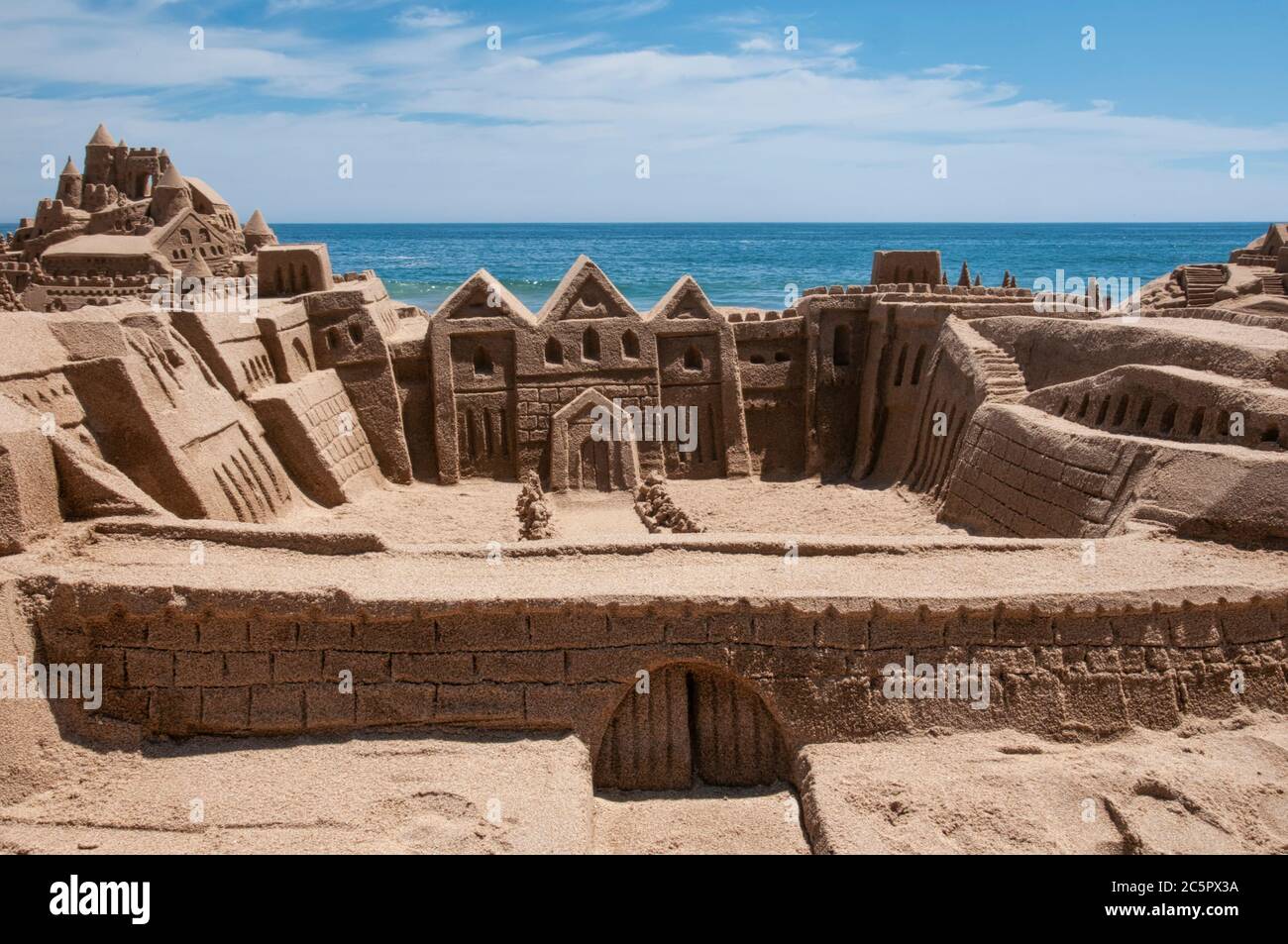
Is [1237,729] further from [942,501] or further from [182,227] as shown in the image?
[182,227]

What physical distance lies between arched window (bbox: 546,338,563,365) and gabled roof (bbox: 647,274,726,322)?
1.66 meters

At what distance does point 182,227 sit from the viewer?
32062 mm

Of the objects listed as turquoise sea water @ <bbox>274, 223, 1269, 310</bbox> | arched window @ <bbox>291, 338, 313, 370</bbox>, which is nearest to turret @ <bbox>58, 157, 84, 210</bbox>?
turquoise sea water @ <bbox>274, 223, 1269, 310</bbox>

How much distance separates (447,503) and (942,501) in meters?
7.33

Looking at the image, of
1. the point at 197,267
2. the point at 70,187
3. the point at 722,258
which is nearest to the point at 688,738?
the point at 197,267

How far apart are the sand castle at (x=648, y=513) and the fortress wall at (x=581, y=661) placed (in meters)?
0.03

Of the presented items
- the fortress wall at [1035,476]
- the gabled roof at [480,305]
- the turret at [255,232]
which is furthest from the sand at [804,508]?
the turret at [255,232]

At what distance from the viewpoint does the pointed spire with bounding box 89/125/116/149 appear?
3931 centimetres

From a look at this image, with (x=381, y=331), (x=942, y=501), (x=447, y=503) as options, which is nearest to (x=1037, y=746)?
(x=942, y=501)

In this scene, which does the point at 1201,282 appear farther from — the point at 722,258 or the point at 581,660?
the point at 722,258

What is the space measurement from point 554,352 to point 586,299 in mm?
1069

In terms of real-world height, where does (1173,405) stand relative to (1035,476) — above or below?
above

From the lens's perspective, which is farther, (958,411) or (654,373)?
(654,373)

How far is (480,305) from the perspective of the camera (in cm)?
1852
